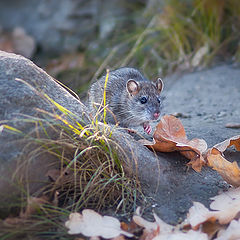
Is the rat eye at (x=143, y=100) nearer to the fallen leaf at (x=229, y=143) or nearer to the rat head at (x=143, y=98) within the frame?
the rat head at (x=143, y=98)

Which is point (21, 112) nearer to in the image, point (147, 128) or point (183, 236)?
point (183, 236)

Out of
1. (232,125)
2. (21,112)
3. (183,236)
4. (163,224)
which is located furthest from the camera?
(232,125)

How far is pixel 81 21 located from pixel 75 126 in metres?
7.81

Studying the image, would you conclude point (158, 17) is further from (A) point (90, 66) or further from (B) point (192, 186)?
(B) point (192, 186)

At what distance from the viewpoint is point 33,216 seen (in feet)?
8.31

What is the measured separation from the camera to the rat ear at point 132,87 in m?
4.52

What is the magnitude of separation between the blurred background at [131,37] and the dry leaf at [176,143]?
233 centimetres

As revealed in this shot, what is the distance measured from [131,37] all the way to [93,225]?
16.9ft

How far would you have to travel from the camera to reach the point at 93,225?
2502 mm

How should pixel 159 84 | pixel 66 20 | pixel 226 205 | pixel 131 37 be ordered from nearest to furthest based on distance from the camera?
pixel 226 205, pixel 159 84, pixel 131 37, pixel 66 20

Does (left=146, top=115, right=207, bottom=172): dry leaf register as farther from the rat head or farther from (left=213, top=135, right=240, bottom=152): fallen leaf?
the rat head

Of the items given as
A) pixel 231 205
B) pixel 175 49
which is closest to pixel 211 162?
pixel 231 205

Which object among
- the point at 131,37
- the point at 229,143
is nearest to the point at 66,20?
the point at 131,37

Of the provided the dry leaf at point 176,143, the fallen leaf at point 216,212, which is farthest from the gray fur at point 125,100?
the fallen leaf at point 216,212
